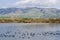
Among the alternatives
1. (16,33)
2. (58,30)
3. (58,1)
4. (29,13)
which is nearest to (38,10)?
(29,13)

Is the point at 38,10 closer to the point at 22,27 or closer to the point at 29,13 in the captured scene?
the point at 29,13

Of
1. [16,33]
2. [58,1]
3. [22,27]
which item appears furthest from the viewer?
[22,27]

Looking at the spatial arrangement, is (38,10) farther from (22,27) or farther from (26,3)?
(22,27)

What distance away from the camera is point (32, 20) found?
16.0 ft

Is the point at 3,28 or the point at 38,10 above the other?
the point at 38,10

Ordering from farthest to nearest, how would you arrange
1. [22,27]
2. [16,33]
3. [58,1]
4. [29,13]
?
[22,27] → [16,33] → [29,13] → [58,1]

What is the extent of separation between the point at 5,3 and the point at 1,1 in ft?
0.37

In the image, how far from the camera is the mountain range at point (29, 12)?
186 inches

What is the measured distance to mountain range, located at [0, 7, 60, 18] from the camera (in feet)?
15.5

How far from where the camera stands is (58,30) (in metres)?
6.08

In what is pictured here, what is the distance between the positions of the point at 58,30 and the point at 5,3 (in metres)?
2.21

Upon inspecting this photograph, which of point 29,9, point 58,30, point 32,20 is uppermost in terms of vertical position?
point 29,9

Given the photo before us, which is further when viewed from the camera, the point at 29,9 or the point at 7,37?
the point at 7,37

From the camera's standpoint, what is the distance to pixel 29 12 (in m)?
4.93
